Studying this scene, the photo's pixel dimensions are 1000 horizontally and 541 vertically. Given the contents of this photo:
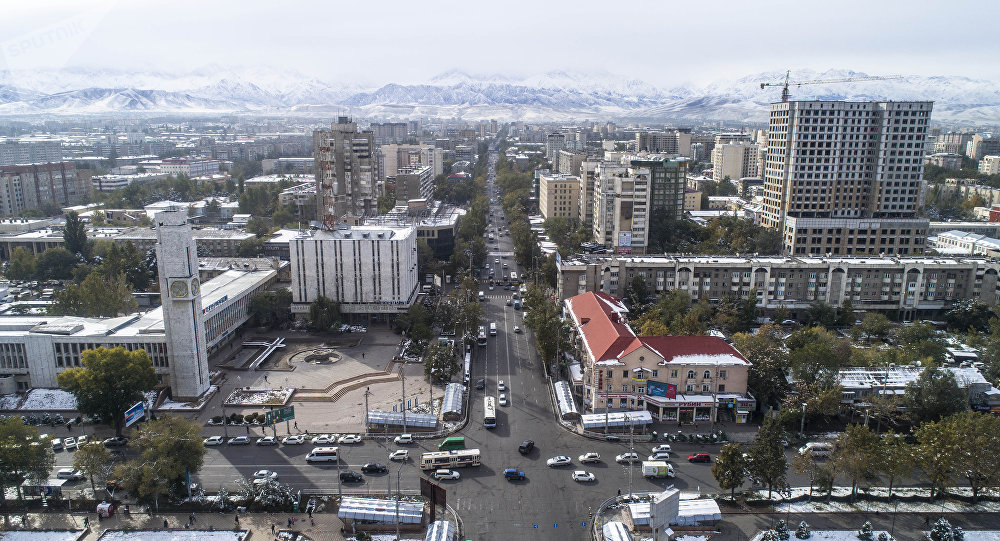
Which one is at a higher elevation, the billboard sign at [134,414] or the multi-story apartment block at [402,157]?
the multi-story apartment block at [402,157]

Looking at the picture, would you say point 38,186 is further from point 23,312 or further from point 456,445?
point 456,445

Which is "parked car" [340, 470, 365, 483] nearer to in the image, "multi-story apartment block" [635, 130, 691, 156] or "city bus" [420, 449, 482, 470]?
"city bus" [420, 449, 482, 470]

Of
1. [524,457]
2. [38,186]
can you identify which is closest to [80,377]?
[524,457]

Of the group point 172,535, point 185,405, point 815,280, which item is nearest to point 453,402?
point 172,535

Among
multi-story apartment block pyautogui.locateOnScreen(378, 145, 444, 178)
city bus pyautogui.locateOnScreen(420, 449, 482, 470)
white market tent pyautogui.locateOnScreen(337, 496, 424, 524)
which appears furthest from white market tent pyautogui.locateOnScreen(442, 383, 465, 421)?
multi-story apartment block pyautogui.locateOnScreen(378, 145, 444, 178)

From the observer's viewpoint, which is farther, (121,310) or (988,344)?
(121,310)

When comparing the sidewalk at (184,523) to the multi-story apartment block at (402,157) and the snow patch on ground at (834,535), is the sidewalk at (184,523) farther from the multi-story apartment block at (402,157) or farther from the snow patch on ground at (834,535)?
the multi-story apartment block at (402,157)

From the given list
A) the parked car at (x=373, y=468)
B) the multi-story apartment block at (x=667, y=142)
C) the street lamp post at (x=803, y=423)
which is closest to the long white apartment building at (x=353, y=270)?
the parked car at (x=373, y=468)
